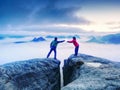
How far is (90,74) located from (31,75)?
353 inches

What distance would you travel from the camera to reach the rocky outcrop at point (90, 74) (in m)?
29.5

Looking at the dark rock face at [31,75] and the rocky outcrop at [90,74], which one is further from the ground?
the rocky outcrop at [90,74]

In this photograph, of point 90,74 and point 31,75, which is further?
point 31,75

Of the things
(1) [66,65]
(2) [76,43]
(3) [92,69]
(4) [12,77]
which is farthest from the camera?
(1) [66,65]

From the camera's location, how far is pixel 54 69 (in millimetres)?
42562

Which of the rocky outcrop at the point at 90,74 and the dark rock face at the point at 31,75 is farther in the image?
the dark rock face at the point at 31,75

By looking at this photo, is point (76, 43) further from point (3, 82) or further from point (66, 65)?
point (3, 82)

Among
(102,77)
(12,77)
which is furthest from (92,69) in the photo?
(12,77)

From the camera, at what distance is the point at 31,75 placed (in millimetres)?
39844

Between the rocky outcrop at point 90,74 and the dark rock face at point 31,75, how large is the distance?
2401mm

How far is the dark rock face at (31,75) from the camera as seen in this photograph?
38.2 metres

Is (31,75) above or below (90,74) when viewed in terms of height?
below

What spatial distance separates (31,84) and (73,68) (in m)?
6.38

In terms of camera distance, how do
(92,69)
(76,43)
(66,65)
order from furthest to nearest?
(66,65) → (76,43) → (92,69)
